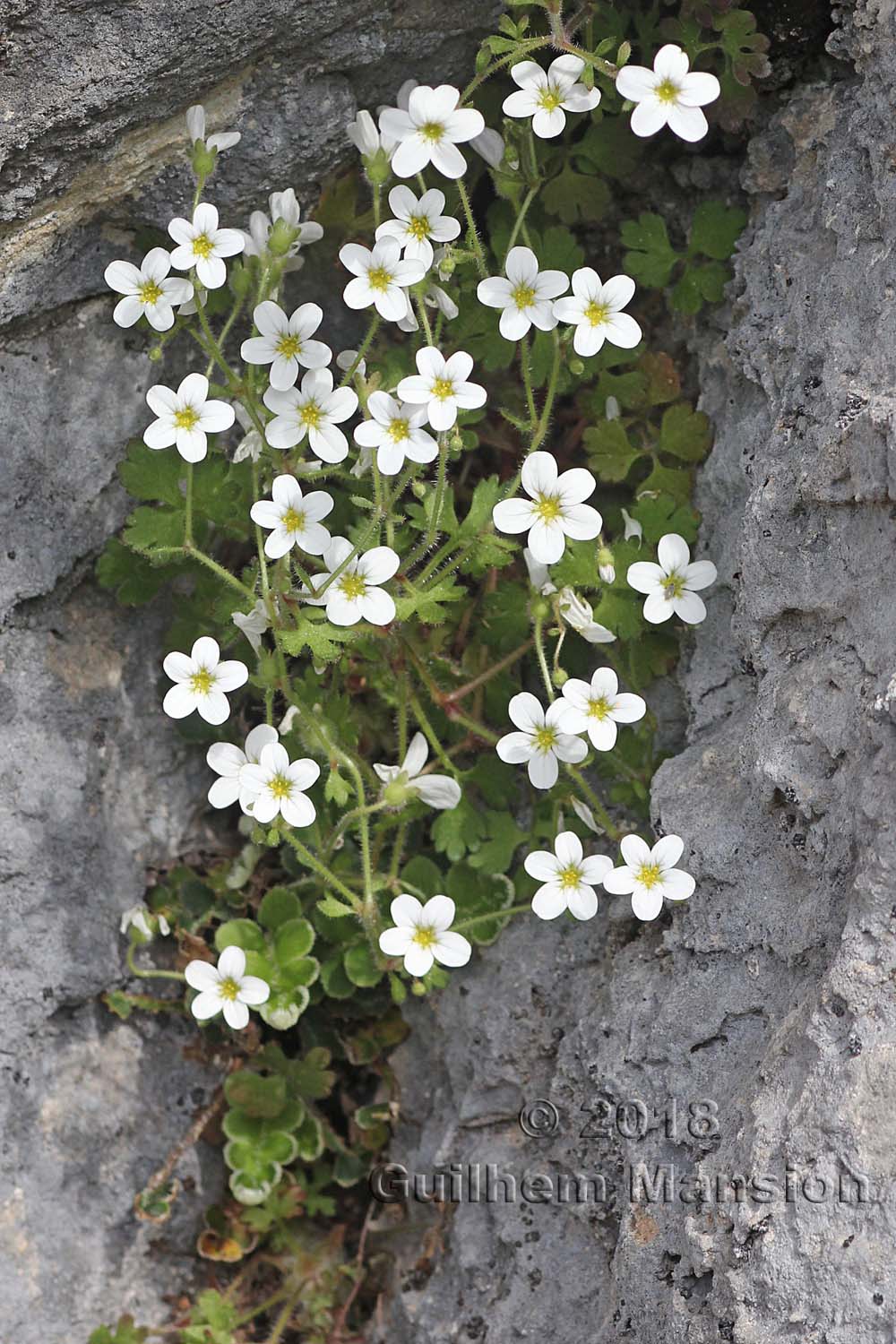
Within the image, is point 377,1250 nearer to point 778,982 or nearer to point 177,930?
point 177,930

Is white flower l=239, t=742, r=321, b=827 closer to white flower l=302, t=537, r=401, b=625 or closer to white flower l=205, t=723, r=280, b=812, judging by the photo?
white flower l=205, t=723, r=280, b=812

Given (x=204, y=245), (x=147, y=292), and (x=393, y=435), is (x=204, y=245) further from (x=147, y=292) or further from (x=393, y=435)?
(x=393, y=435)

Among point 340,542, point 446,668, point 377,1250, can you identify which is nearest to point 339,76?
point 340,542

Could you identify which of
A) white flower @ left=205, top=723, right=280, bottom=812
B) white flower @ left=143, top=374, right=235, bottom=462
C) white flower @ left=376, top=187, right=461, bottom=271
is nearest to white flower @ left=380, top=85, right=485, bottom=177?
white flower @ left=376, top=187, right=461, bottom=271

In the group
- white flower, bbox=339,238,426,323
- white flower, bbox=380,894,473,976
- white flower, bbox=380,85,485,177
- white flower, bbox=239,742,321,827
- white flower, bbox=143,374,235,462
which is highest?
white flower, bbox=380,85,485,177

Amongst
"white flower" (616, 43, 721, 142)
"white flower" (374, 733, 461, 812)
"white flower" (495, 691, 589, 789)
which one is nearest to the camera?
"white flower" (616, 43, 721, 142)

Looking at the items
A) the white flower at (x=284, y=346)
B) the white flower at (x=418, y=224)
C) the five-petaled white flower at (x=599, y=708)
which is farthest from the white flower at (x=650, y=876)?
the white flower at (x=418, y=224)

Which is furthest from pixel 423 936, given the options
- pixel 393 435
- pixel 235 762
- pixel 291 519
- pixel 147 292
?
pixel 147 292
